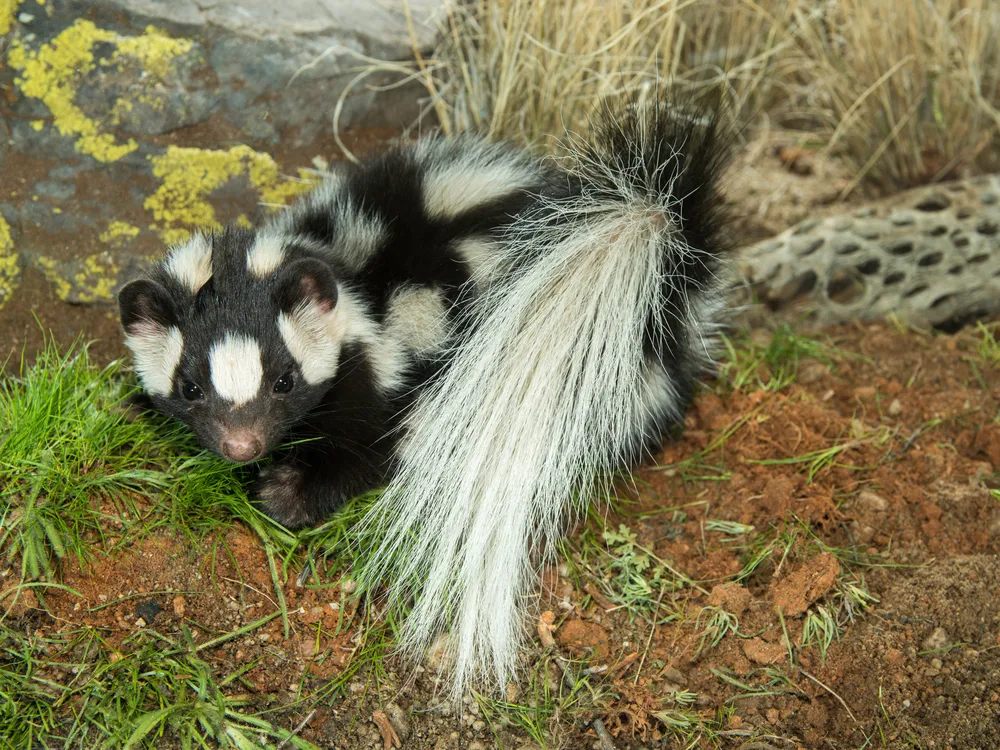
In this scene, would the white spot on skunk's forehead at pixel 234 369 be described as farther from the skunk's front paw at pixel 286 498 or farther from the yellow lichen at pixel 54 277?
the yellow lichen at pixel 54 277

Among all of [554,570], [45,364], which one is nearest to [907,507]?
[554,570]

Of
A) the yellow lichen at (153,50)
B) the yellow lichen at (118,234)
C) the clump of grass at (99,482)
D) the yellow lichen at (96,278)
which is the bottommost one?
the clump of grass at (99,482)

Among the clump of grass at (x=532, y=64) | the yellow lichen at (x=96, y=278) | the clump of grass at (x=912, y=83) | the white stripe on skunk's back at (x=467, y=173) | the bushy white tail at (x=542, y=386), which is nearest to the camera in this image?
the bushy white tail at (x=542, y=386)

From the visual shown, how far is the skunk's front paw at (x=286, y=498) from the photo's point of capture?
3.49 meters

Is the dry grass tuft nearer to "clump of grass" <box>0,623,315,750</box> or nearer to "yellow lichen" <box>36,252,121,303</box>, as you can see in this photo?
"yellow lichen" <box>36,252,121,303</box>

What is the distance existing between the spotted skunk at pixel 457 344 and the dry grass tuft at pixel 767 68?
0.82 m

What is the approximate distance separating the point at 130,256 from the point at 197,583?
1760mm

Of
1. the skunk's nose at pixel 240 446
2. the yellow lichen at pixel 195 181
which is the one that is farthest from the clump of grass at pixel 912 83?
the skunk's nose at pixel 240 446

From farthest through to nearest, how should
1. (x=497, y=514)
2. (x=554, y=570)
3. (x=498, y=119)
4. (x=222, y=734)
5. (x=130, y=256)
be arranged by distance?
(x=498, y=119)
(x=130, y=256)
(x=554, y=570)
(x=497, y=514)
(x=222, y=734)

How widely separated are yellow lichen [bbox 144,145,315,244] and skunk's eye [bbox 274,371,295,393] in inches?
50.9

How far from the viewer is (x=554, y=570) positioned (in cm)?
368

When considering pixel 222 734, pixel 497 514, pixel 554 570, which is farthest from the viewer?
pixel 554 570

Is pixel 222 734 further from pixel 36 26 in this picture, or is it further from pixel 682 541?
pixel 36 26

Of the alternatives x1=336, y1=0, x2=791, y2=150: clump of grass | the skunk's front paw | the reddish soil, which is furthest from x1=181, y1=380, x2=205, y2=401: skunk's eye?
x1=336, y1=0, x2=791, y2=150: clump of grass
